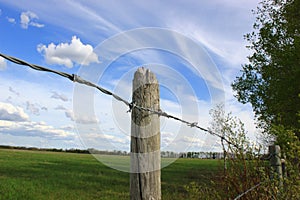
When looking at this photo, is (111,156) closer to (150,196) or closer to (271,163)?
(150,196)

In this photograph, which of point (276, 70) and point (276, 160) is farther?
point (276, 70)

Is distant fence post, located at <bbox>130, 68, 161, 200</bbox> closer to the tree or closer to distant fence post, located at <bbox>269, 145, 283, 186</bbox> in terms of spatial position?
distant fence post, located at <bbox>269, 145, 283, 186</bbox>

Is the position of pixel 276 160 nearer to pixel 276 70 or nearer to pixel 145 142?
pixel 145 142

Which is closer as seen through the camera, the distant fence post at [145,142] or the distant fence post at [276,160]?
the distant fence post at [145,142]

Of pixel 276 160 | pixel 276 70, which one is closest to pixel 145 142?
pixel 276 160

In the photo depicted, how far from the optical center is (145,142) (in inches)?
98.0

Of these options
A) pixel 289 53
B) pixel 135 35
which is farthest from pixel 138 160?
pixel 289 53

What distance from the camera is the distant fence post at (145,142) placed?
2.44 metres

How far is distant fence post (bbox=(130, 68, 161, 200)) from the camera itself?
2.44 m

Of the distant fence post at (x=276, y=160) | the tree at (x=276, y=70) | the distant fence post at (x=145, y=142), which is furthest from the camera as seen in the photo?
the tree at (x=276, y=70)

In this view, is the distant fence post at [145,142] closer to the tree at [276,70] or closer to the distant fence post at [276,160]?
the distant fence post at [276,160]

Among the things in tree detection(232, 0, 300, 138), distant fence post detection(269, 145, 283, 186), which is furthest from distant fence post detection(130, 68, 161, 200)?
tree detection(232, 0, 300, 138)

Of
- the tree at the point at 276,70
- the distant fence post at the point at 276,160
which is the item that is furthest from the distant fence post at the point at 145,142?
the tree at the point at 276,70

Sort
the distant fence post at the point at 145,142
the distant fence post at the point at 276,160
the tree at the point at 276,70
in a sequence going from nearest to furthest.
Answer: the distant fence post at the point at 145,142 → the distant fence post at the point at 276,160 → the tree at the point at 276,70
